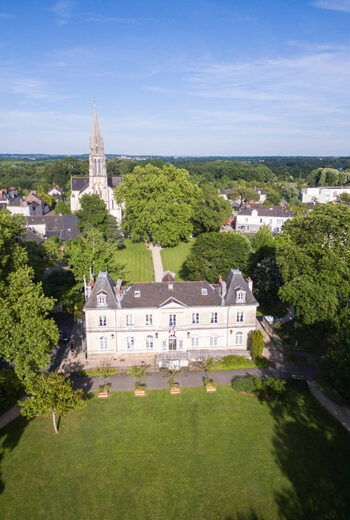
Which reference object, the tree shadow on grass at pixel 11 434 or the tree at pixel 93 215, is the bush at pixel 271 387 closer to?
the tree shadow on grass at pixel 11 434

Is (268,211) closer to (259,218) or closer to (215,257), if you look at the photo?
(259,218)

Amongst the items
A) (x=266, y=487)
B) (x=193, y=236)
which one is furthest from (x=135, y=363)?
(x=193, y=236)

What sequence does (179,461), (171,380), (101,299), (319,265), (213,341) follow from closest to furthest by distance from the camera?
(179,461), (171,380), (101,299), (319,265), (213,341)

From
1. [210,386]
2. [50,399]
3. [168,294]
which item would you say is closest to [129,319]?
[168,294]

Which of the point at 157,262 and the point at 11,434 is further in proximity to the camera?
the point at 157,262

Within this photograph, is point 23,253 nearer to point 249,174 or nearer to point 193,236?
point 193,236

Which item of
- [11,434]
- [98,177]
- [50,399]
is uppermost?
[98,177]

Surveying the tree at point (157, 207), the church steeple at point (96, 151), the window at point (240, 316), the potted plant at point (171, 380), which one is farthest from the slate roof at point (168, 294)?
the church steeple at point (96, 151)
